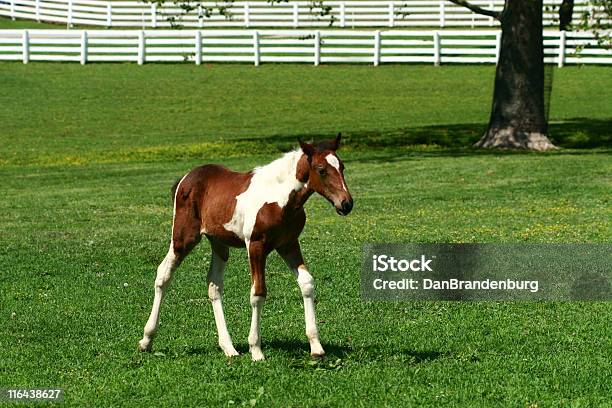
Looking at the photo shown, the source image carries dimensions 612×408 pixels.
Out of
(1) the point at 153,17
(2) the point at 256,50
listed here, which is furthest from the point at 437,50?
(1) the point at 153,17

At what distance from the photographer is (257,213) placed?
9.47m

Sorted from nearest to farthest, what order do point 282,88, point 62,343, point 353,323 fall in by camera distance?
point 62,343
point 353,323
point 282,88

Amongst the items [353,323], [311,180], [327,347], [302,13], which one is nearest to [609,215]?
[353,323]

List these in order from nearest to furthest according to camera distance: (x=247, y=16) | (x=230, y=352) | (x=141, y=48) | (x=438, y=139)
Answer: (x=230, y=352)
(x=438, y=139)
(x=141, y=48)
(x=247, y=16)

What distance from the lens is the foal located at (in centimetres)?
930

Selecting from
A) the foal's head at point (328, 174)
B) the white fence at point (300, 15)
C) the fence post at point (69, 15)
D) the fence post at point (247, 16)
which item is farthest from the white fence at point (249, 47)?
the foal's head at point (328, 174)

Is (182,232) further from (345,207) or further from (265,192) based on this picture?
(345,207)

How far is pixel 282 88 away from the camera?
5031 cm

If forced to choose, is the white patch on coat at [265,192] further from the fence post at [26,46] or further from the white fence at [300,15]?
the white fence at [300,15]

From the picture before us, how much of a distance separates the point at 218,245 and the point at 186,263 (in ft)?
20.1

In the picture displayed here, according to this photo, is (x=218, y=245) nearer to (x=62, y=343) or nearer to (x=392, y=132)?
(x=62, y=343)

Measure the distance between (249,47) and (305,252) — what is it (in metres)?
43.0

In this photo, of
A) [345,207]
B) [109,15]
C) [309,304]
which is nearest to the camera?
[345,207]

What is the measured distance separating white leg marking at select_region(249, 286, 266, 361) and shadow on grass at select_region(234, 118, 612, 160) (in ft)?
69.3
